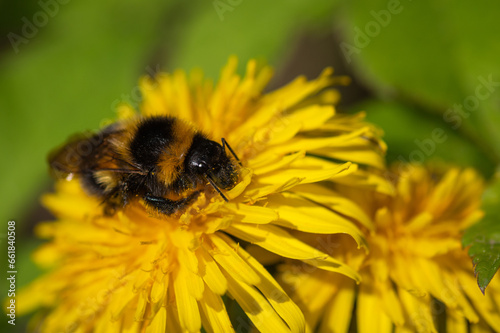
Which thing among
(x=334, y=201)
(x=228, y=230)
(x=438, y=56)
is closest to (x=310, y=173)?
(x=334, y=201)

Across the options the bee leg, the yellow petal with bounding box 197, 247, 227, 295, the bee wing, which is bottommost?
the yellow petal with bounding box 197, 247, 227, 295

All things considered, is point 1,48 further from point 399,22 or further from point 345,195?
point 345,195

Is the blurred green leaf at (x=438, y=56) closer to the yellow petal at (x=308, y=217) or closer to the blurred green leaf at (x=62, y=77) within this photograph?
the yellow petal at (x=308, y=217)

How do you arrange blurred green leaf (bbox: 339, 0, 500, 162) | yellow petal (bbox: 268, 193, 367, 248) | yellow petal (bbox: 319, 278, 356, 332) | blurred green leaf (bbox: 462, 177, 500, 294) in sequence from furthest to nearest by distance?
blurred green leaf (bbox: 339, 0, 500, 162) → yellow petal (bbox: 319, 278, 356, 332) → yellow petal (bbox: 268, 193, 367, 248) → blurred green leaf (bbox: 462, 177, 500, 294)

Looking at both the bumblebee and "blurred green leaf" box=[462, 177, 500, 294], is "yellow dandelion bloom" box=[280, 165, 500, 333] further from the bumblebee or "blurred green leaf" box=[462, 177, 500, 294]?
the bumblebee

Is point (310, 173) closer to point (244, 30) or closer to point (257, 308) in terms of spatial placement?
point (257, 308)

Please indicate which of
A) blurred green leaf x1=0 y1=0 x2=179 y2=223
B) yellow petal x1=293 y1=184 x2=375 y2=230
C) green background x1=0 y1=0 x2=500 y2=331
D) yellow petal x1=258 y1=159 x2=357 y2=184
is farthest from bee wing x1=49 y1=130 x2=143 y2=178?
blurred green leaf x1=0 y1=0 x2=179 y2=223
